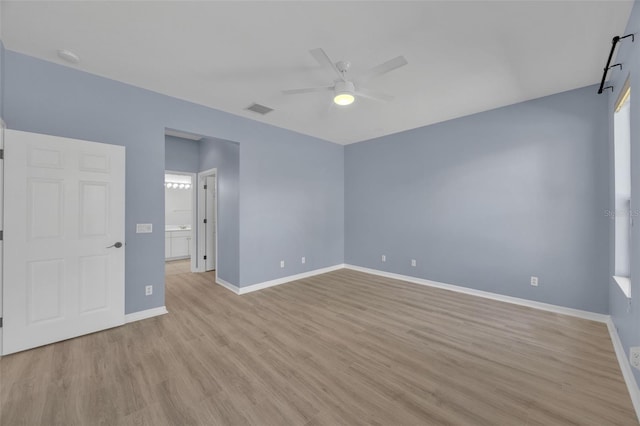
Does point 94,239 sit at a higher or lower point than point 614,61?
lower

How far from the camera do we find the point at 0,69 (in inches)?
94.3

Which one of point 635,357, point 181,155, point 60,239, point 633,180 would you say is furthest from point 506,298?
point 181,155

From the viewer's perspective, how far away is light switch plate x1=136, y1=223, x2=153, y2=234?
320 centimetres

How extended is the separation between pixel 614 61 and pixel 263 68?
3592 millimetres

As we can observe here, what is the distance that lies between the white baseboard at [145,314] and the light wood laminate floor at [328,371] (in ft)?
0.38

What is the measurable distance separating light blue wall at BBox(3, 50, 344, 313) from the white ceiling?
8.8 inches

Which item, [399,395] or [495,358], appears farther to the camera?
[495,358]

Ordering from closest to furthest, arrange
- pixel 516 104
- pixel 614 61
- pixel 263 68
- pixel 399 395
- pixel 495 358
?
pixel 399 395 → pixel 495 358 → pixel 614 61 → pixel 263 68 → pixel 516 104

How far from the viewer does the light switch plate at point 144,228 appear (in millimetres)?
3203

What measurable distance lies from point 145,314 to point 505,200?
5241mm

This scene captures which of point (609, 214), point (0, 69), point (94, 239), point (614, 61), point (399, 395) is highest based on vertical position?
point (614, 61)

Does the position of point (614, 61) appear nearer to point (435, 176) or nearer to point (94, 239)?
point (435, 176)

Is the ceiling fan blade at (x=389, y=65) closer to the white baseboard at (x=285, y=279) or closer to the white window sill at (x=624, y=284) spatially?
the white window sill at (x=624, y=284)


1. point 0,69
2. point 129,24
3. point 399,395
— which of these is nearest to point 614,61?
point 399,395
